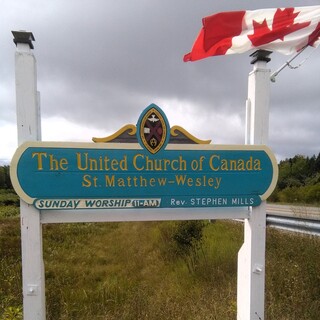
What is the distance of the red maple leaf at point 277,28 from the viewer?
99.4 inches

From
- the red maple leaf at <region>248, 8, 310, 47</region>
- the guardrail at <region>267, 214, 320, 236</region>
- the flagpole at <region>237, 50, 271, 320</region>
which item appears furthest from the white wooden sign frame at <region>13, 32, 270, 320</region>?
the guardrail at <region>267, 214, 320, 236</region>

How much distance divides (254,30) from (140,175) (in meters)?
1.67

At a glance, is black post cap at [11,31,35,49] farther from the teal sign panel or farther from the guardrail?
the guardrail

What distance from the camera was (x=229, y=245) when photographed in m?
5.57

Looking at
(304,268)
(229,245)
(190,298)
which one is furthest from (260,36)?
(229,245)

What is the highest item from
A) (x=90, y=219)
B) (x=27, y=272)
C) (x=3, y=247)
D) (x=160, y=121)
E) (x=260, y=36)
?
(x=260, y=36)

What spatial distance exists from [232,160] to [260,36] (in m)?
1.14

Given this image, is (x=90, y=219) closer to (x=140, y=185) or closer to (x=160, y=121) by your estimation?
(x=140, y=185)

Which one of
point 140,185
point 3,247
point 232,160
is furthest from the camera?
point 3,247

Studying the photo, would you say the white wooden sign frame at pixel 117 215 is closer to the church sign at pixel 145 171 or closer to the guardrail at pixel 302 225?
the church sign at pixel 145 171

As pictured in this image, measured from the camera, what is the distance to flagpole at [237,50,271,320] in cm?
247

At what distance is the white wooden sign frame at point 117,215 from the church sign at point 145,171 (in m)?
0.08

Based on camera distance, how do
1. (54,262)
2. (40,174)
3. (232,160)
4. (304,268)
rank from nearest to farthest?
(40,174)
(232,160)
(304,268)
(54,262)

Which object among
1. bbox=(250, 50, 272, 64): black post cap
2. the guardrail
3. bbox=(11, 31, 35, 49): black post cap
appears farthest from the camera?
the guardrail
